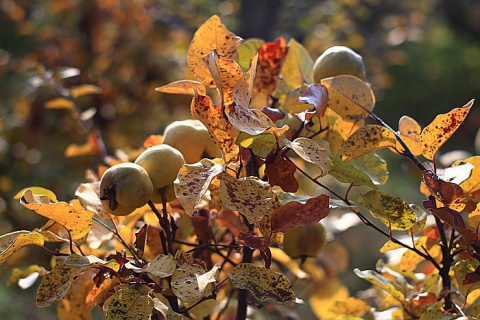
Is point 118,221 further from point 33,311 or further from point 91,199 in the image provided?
point 33,311

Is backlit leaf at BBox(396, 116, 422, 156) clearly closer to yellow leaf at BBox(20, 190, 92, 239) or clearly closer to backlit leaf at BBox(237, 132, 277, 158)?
backlit leaf at BBox(237, 132, 277, 158)

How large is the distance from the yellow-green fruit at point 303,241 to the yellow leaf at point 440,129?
0.14 metres

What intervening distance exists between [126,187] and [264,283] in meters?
0.12

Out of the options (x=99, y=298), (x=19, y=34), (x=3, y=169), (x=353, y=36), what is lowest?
(x=3, y=169)

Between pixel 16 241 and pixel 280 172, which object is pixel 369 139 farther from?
pixel 16 241

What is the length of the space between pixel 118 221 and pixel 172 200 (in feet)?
0.25

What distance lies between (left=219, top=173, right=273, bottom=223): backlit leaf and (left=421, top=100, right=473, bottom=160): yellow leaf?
137 millimetres

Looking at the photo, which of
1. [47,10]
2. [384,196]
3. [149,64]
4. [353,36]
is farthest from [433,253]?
[47,10]

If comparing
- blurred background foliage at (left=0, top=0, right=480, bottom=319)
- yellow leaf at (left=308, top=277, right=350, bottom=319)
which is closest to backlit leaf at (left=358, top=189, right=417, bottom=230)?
yellow leaf at (left=308, top=277, right=350, bottom=319)

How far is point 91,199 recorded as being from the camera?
481 mm

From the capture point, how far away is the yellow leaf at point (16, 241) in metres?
0.39

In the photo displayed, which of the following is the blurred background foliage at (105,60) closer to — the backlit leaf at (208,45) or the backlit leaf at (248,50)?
the backlit leaf at (248,50)

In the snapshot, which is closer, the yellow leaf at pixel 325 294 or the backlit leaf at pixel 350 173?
the backlit leaf at pixel 350 173

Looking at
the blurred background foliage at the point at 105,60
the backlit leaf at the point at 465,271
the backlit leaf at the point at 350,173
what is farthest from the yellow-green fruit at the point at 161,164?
the blurred background foliage at the point at 105,60
